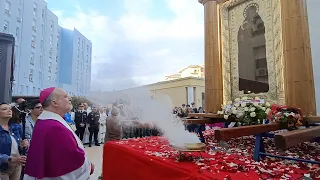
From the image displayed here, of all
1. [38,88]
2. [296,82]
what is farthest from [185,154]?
[38,88]

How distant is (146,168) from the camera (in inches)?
99.2

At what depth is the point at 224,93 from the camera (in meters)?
5.65

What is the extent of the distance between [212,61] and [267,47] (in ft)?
4.84

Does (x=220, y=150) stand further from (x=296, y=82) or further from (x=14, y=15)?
(x=14, y=15)

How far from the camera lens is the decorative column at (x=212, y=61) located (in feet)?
18.7

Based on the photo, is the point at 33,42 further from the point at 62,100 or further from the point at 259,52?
the point at 62,100

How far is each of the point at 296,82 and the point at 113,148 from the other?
3489mm

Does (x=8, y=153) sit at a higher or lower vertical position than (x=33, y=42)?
lower

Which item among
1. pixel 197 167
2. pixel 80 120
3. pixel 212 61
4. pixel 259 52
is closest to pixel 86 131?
pixel 80 120

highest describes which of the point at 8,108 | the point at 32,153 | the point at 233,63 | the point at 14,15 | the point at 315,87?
the point at 14,15

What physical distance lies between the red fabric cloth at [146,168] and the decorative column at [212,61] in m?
3.10

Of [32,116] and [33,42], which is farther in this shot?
[33,42]

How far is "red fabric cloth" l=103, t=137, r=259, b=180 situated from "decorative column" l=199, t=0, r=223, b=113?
3101 millimetres

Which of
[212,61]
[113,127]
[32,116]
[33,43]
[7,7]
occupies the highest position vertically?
[7,7]
